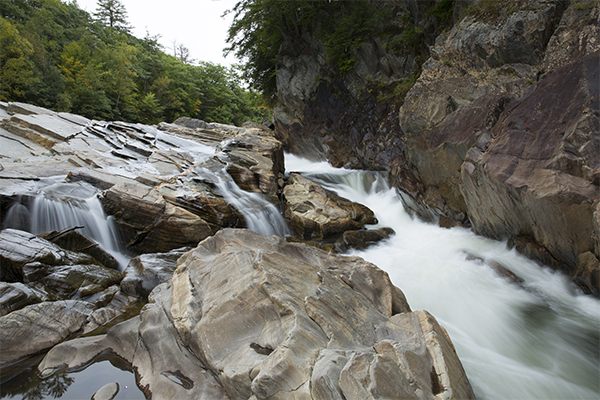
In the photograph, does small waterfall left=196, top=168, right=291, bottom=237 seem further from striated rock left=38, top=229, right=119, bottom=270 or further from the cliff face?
Answer: the cliff face

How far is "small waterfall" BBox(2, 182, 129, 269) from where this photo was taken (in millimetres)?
6922

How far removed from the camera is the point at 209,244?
16.1ft

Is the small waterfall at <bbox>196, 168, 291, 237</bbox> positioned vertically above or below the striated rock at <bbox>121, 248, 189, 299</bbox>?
above

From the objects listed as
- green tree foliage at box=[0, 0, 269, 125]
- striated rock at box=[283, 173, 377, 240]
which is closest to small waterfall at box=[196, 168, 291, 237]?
striated rock at box=[283, 173, 377, 240]

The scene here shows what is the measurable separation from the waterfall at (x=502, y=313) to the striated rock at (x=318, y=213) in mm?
1256

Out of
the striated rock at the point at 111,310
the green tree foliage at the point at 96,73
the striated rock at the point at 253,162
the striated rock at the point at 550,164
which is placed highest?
the green tree foliage at the point at 96,73

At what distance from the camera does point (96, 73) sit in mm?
23516

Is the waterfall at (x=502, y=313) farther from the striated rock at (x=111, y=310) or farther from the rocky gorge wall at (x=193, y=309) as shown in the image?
the striated rock at (x=111, y=310)

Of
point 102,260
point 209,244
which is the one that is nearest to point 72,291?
point 102,260

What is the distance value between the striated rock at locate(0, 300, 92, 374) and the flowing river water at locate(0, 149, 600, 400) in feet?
1.51

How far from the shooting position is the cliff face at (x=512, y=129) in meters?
5.12

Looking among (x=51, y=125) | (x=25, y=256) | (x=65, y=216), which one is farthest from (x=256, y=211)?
(x=51, y=125)

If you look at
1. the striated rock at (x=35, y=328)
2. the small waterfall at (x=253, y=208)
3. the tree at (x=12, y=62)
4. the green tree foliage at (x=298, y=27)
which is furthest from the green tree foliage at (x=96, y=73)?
the striated rock at (x=35, y=328)

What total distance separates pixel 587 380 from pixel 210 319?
4640mm
